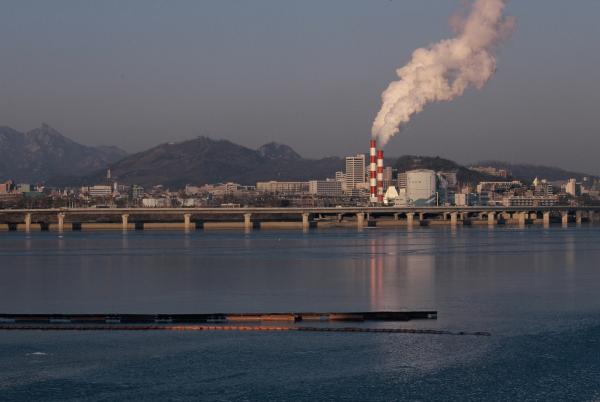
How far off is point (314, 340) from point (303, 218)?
389ft

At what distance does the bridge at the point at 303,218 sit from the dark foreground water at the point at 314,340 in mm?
86430

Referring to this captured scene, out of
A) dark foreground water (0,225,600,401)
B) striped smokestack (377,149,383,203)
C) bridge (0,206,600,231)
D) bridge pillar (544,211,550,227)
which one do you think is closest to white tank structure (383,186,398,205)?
bridge (0,206,600,231)

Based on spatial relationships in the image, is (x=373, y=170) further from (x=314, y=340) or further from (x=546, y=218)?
(x=314, y=340)

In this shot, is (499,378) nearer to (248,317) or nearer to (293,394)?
(293,394)

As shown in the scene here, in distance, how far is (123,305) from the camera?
129 feet

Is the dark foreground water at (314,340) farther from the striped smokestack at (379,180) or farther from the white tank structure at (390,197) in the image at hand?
the white tank structure at (390,197)

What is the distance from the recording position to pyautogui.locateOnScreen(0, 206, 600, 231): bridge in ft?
480

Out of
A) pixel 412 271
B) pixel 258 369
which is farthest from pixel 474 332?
pixel 412 271

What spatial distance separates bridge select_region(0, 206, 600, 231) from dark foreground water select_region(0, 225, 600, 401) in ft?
284

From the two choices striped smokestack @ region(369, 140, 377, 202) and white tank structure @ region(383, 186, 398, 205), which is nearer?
striped smokestack @ region(369, 140, 377, 202)

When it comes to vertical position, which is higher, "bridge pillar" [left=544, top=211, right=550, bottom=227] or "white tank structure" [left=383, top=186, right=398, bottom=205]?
"white tank structure" [left=383, top=186, right=398, bottom=205]

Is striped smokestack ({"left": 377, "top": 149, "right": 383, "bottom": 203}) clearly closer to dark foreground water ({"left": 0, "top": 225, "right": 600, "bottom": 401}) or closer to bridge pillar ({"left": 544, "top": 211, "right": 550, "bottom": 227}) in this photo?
bridge pillar ({"left": 544, "top": 211, "right": 550, "bottom": 227})

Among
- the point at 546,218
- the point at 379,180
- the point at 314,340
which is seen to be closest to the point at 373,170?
the point at 379,180

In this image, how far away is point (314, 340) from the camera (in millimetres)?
30469
